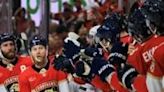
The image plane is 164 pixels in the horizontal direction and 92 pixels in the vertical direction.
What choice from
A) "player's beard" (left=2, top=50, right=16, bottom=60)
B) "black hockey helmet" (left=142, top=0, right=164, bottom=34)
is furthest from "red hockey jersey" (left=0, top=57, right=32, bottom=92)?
"black hockey helmet" (left=142, top=0, right=164, bottom=34)

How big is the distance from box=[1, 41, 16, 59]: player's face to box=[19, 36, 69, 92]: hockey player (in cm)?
68

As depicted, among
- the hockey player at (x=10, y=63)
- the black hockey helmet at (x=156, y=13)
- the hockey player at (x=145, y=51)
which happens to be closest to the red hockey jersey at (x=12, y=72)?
the hockey player at (x=10, y=63)

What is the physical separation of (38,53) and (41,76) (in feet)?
0.83

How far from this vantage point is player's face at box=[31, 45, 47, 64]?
8.90 m

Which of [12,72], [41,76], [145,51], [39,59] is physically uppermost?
[145,51]

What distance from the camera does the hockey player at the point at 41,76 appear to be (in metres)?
8.73

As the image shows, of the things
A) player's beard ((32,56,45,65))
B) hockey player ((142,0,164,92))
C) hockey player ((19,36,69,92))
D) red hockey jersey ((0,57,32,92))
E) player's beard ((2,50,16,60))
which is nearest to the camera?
hockey player ((142,0,164,92))

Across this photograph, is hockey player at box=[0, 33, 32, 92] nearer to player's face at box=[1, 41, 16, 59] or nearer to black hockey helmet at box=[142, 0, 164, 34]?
player's face at box=[1, 41, 16, 59]

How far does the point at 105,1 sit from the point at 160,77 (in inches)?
291

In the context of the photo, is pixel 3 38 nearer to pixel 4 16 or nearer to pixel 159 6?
pixel 4 16

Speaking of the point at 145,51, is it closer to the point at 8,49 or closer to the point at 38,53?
the point at 38,53

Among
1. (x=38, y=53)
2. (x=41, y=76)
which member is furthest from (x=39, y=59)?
(x=41, y=76)

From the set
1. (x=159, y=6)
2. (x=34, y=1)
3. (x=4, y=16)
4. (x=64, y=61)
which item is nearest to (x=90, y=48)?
(x=64, y=61)

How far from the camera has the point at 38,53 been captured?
894cm
